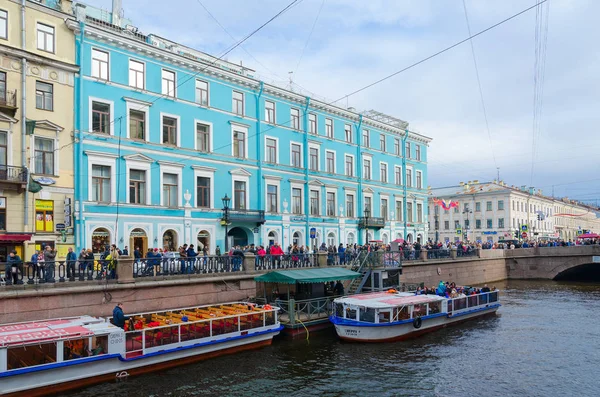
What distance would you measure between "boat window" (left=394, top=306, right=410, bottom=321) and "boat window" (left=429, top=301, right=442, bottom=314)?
200cm

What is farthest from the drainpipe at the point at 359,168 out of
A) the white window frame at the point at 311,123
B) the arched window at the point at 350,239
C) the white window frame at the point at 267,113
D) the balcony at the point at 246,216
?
the balcony at the point at 246,216

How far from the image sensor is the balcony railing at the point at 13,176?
21.3 m

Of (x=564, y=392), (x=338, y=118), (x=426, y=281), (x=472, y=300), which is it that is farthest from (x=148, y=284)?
(x=338, y=118)

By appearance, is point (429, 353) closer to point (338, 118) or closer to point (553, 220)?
point (338, 118)

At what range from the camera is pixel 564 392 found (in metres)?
14.6

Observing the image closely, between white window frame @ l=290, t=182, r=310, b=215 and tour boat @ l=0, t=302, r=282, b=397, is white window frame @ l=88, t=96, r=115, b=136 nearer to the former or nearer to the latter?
tour boat @ l=0, t=302, r=282, b=397

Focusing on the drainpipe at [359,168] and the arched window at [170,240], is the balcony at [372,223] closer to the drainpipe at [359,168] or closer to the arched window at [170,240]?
the drainpipe at [359,168]

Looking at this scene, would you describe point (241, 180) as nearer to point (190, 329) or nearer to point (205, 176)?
point (205, 176)

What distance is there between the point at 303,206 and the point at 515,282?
2212 cm

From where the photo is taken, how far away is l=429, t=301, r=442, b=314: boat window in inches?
907

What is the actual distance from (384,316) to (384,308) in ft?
1.16

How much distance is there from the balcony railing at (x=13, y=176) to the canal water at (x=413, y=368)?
11.1 meters

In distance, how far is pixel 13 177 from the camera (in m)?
21.6

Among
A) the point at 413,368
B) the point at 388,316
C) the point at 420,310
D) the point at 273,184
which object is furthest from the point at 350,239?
the point at 413,368
